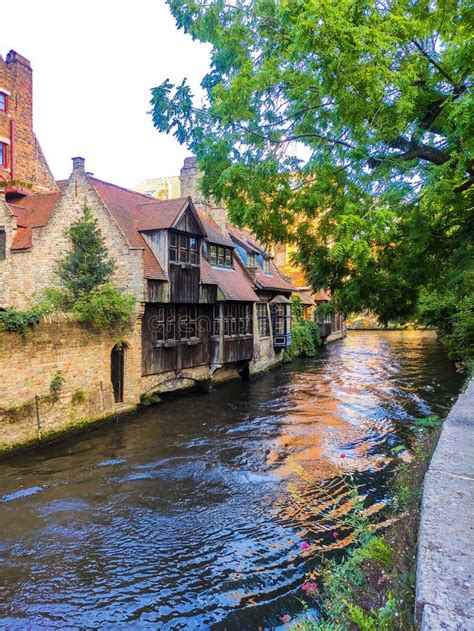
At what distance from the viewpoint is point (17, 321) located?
1195cm

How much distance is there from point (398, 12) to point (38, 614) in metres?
9.32

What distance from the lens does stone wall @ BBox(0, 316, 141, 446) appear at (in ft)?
39.1

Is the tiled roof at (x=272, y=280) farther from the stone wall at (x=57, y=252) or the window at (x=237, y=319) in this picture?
the stone wall at (x=57, y=252)

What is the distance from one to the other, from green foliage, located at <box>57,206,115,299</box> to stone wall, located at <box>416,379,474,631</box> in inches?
574

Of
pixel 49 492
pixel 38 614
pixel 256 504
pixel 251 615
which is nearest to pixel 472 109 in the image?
pixel 251 615

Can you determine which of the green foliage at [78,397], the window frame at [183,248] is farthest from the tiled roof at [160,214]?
the green foliage at [78,397]

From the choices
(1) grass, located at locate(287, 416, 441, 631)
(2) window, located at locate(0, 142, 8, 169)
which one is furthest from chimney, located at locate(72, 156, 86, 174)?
(1) grass, located at locate(287, 416, 441, 631)

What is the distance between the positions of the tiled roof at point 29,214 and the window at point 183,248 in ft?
17.3

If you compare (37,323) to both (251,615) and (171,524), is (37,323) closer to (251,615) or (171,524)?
(171,524)

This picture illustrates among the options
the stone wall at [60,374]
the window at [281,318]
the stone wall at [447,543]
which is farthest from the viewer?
the window at [281,318]

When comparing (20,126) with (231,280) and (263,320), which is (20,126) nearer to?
(231,280)

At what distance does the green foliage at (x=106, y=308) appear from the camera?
14.7 m

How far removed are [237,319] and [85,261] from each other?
29.0ft

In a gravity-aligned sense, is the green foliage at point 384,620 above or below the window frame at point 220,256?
below
